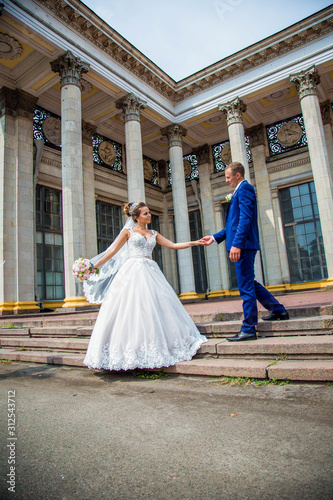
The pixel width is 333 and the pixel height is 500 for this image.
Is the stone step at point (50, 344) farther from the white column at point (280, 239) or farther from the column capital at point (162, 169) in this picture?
the column capital at point (162, 169)

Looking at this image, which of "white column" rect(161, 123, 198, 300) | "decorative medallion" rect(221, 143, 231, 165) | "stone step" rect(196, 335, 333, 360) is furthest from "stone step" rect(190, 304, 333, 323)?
"decorative medallion" rect(221, 143, 231, 165)

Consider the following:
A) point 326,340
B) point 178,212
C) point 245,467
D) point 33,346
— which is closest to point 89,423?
point 245,467

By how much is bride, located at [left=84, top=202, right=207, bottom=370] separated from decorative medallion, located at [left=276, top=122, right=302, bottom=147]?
15.9 metres

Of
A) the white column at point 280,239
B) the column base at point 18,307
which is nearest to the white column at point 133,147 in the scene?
the column base at point 18,307

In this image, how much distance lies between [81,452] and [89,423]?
0.48 meters

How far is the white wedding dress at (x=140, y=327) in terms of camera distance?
3.76 meters

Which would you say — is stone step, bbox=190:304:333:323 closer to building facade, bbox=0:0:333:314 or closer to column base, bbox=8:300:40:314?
building facade, bbox=0:0:333:314

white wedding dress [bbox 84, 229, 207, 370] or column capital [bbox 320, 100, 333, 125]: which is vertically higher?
column capital [bbox 320, 100, 333, 125]

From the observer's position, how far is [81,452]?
6.32ft

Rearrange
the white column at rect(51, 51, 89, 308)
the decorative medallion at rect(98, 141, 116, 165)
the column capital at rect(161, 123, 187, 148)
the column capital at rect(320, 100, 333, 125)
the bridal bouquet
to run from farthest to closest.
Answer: the decorative medallion at rect(98, 141, 116, 165) < the column capital at rect(161, 123, 187, 148) < the column capital at rect(320, 100, 333, 125) < the white column at rect(51, 51, 89, 308) < the bridal bouquet

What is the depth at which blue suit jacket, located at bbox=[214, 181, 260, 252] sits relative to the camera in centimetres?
398

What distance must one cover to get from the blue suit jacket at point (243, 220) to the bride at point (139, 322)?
2.43ft

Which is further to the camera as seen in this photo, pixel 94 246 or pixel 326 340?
pixel 94 246

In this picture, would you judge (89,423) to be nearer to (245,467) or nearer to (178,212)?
(245,467)
